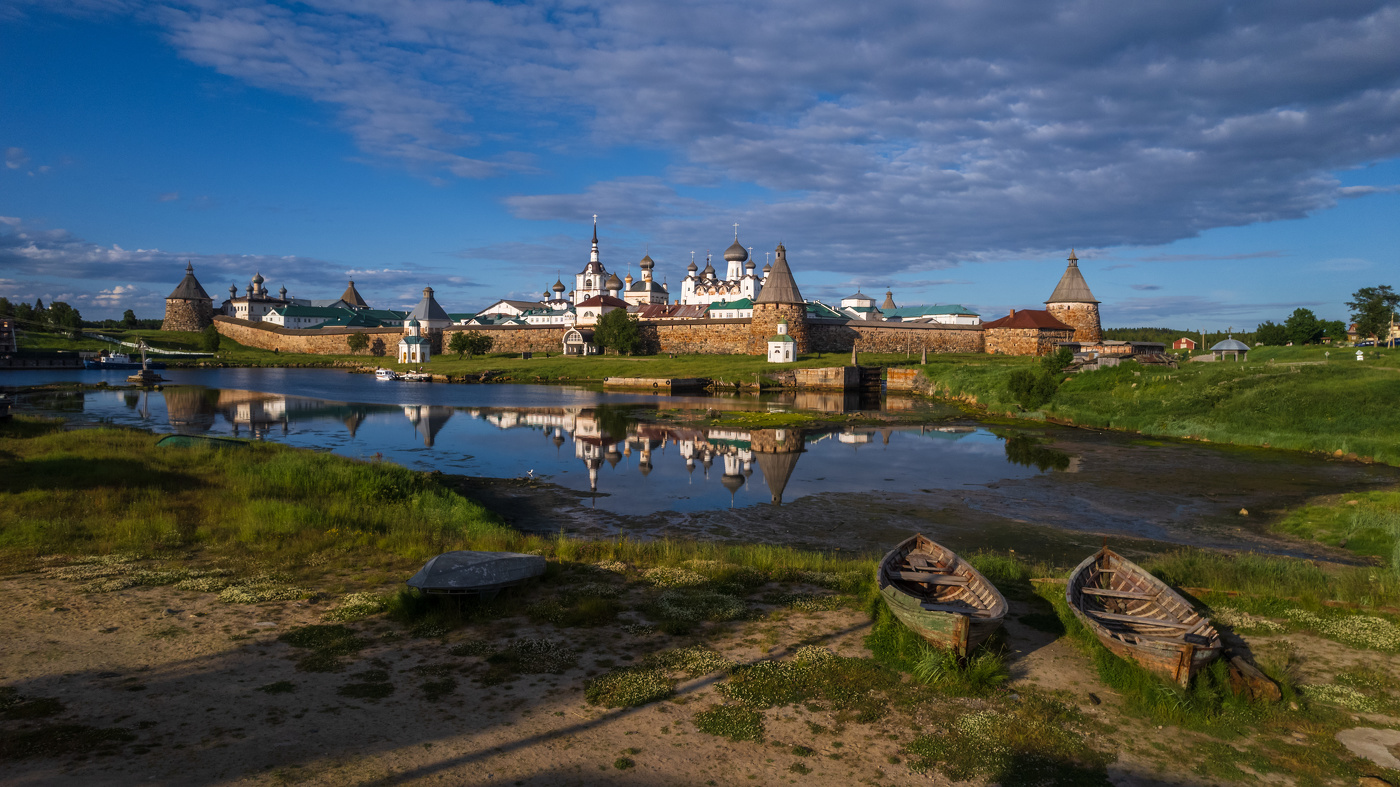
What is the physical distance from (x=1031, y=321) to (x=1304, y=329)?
2113 centimetres

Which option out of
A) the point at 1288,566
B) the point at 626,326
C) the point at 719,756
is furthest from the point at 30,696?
the point at 626,326

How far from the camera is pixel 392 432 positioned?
1125 inches

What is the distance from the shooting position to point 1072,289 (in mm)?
67562

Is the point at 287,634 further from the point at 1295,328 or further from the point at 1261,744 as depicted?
the point at 1295,328

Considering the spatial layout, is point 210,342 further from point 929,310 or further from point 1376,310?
point 1376,310

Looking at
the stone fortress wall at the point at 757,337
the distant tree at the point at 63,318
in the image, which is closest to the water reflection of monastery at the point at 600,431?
the stone fortress wall at the point at 757,337

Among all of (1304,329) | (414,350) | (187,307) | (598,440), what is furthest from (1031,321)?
(187,307)

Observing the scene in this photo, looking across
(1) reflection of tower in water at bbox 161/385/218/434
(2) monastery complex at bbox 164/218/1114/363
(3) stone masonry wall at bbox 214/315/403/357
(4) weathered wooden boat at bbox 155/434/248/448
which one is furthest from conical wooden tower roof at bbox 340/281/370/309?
(4) weathered wooden boat at bbox 155/434/248/448

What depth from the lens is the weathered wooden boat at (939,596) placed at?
23.5 feet

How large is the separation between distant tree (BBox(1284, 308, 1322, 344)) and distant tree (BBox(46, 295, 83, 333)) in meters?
139

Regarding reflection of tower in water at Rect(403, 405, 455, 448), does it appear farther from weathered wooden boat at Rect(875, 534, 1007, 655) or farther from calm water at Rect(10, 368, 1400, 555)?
weathered wooden boat at Rect(875, 534, 1007, 655)

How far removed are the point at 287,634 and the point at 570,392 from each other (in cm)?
4200

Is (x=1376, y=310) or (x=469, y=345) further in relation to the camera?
(x=469, y=345)

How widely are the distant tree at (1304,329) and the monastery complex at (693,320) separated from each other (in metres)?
14.7
